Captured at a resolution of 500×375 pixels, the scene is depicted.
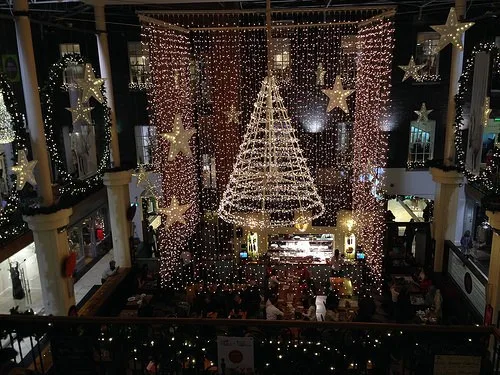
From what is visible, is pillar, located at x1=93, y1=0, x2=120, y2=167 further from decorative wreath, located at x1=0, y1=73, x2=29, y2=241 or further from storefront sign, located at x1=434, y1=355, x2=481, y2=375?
storefront sign, located at x1=434, y1=355, x2=481, y2=375

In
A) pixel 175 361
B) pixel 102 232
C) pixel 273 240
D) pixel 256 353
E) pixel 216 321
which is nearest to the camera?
pixel 216 321

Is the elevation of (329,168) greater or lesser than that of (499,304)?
greater

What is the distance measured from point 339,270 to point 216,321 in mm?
8665

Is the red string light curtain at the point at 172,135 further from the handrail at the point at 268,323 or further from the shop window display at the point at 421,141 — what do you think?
the shop window display at the point at 421,141

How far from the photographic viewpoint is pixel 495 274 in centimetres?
831

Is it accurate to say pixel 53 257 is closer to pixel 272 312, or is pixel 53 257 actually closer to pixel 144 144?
pixel 272 312

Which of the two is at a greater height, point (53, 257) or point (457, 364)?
point (457, 364)

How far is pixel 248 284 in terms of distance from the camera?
1145cm

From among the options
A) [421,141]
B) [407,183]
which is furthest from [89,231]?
[421,141]

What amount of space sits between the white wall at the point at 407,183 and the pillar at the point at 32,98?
1072 cm

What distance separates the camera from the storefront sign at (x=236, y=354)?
3.78m

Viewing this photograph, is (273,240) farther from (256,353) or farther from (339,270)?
(256,353)

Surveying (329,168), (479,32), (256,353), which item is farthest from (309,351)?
(479,32)

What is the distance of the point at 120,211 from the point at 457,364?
390 inches
